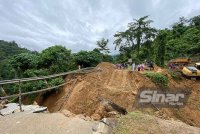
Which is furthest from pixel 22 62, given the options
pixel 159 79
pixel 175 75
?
pixel 175 75

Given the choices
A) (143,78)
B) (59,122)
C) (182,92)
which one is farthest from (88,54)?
(59,122)

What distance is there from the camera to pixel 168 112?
17078 mm

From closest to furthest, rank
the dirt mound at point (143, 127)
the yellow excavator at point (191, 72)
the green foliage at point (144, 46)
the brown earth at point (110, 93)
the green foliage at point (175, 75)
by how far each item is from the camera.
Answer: the dirt mound at point (143, 127) < the brown earth at point (110, 93) < the green foliage at point (175, 75) < the yellow excavator at point (191, 72) < the green foliage at point (144, 46)

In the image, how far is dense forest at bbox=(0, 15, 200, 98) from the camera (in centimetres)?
2377

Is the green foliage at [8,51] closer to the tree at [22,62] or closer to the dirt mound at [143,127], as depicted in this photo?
the tree at [22,62]

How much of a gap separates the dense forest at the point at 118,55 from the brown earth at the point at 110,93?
1743mm

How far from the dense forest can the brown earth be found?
1.74 meters

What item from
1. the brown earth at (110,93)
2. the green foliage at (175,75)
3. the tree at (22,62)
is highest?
the tree at (22,62)

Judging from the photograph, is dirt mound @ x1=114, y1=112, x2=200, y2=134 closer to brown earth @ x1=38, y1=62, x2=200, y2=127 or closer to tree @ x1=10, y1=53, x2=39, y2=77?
brown earth @ x1=38, y1=62, x2=200, y2=127

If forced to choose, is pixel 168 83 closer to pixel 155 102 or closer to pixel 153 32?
pixel 155 102

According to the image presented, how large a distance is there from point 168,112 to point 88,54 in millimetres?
15398

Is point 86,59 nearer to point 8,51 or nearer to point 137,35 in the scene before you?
point 137,35

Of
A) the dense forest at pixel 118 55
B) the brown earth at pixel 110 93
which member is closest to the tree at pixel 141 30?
the dense forest at pixel 118 55

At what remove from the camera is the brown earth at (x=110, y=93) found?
49.7 feet
